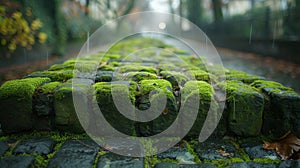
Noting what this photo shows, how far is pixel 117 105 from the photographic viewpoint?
1860mm

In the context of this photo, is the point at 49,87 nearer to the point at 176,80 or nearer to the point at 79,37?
the point at 176,80

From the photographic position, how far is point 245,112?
190cm

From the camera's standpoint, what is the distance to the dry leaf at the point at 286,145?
1.75 metres

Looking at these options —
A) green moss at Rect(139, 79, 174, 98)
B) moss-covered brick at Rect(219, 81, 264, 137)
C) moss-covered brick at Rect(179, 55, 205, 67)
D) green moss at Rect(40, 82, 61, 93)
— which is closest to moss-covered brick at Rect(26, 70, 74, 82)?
green moss at Rect(40, 82, 61, 93)

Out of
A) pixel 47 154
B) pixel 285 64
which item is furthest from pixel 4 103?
pixel 285 64

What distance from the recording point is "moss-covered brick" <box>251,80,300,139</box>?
1876 millimetres

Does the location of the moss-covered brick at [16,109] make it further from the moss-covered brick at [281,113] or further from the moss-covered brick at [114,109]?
the moss-covered brick at [281,113]

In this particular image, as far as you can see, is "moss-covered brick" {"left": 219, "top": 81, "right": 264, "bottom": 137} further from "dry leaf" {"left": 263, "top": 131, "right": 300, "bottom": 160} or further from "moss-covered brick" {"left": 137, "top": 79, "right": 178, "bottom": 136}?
"moss-covered brick" {"left": 137, "top": 79, "right": 178, "bottom": 136}

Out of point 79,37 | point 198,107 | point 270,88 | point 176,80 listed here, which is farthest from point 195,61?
point 79,37

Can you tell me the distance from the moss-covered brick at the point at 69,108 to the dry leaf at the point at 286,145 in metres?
1.44

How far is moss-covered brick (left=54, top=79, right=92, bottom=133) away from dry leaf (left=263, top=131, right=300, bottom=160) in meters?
1.44

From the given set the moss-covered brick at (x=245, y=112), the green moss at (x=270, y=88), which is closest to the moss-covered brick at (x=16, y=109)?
the moss-covered brick at (x=245, y=112)

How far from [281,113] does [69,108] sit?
1.68m

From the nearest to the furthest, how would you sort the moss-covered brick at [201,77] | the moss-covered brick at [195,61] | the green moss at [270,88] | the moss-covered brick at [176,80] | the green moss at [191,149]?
the green moss at [191,149] < the green moss at [270,88] < the moss-covered brick at [176,80] < the moss-covered brick at [201,77] < the moss-covered brick at [195,61]
